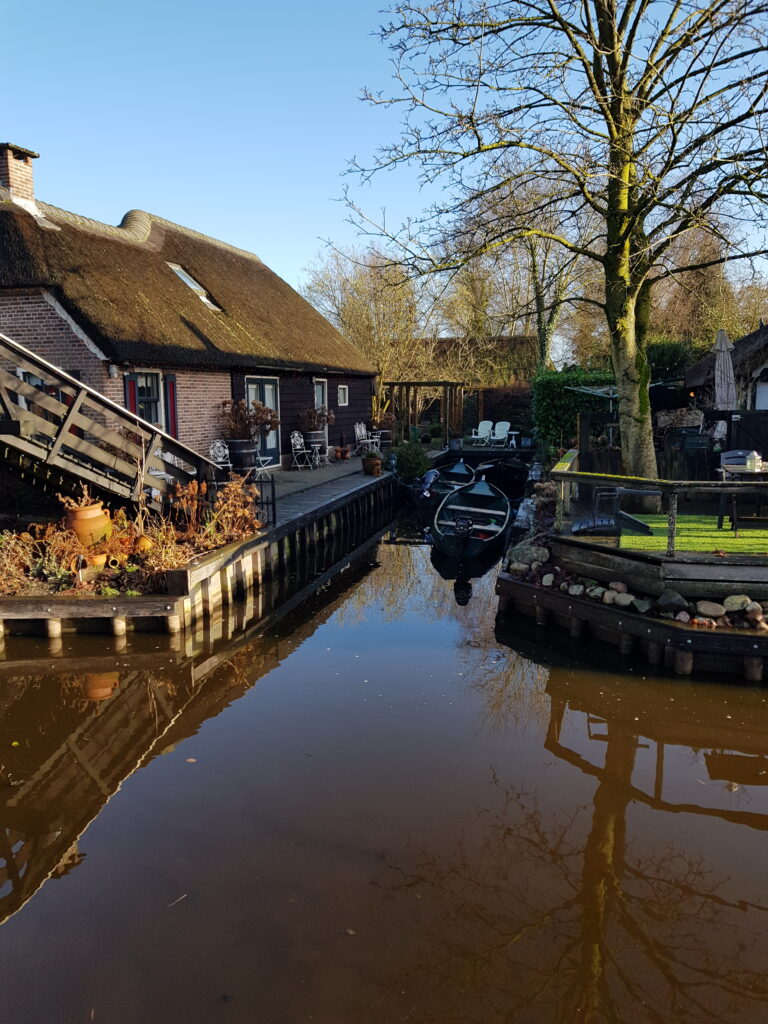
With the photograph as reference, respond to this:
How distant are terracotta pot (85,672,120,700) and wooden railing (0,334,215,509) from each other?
3.15 meters

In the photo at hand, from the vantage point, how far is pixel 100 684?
7.72 metres

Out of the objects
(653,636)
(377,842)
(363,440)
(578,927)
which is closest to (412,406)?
(363,440)

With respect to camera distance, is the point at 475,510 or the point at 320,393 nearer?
the point at 475,510

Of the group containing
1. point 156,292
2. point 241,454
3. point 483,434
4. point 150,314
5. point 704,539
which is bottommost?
point 704,539

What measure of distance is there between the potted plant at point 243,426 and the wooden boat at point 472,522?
434 cm

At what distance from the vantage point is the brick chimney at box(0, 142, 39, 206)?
44.7 ft

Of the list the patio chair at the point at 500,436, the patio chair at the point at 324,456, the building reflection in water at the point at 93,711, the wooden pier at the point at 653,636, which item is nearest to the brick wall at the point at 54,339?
the building reflection in water at the point at 93,711

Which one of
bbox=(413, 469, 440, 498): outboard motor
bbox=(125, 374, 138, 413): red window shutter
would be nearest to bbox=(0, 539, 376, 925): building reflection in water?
bbox=(125, 374, 138, 413): red window shutter

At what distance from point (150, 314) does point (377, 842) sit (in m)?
12.0

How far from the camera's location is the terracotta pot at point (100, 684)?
24.5 ft

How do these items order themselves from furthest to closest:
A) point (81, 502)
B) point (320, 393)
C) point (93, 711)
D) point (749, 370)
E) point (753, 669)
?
point (320, 393) < point (749, 370) < point (81, 502) < point (753, 669) < point (93, 711)

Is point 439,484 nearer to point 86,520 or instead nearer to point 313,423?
point 313,423

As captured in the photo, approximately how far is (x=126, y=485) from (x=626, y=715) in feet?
24.5

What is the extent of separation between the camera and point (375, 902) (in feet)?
14.2
